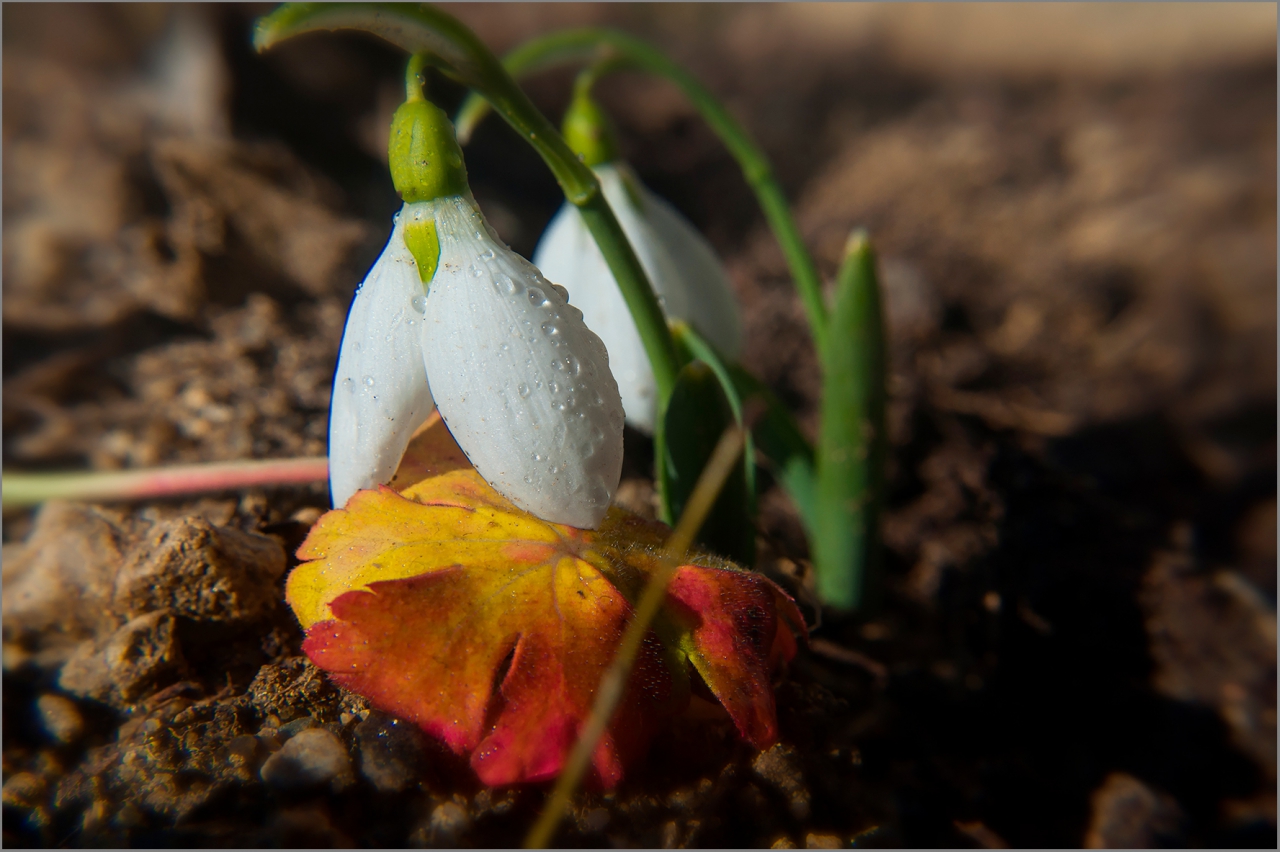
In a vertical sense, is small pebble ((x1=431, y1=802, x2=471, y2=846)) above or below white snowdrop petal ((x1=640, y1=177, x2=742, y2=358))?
below

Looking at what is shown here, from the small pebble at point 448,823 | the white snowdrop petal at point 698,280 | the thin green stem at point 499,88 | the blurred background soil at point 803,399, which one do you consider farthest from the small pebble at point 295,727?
the white snowdrop petal at point 698,280

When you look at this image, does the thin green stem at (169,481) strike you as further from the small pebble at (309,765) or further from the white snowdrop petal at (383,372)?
the small pebble at (309,765)

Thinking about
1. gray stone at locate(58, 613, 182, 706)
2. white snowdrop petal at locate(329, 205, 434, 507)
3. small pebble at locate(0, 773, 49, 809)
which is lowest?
small pebble at locate(0, 773, 49, 809)

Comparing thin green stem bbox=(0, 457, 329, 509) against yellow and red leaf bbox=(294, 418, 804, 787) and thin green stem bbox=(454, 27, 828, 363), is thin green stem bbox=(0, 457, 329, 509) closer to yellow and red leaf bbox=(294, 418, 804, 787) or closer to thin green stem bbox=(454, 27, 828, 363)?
yellow and red leaf bbox=(294, 418, 804, 787)

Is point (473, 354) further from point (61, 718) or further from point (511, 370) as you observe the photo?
point (61, 718)

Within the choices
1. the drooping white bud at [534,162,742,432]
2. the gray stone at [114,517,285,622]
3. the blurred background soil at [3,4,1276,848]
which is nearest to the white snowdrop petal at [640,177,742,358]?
the drooping white bud at [534,162,742,432]
